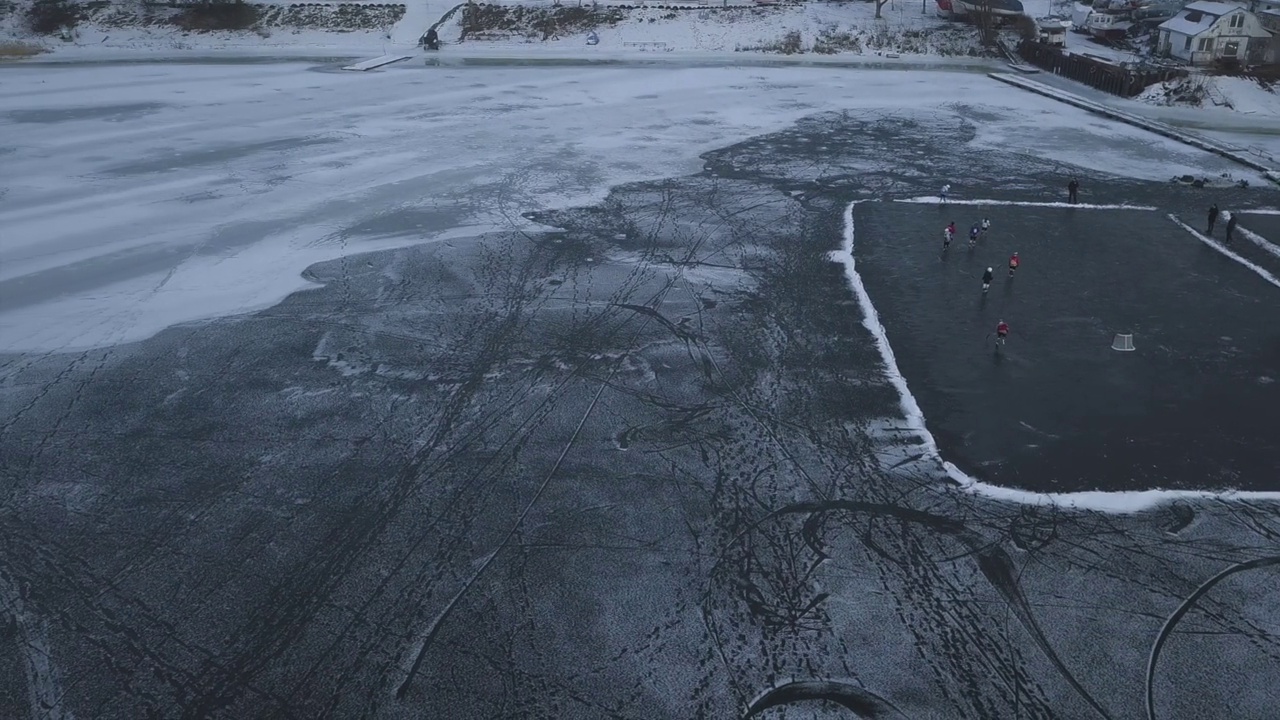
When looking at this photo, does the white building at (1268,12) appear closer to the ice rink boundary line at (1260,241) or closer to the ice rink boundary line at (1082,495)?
the ice rink boundary line at (1260,241)

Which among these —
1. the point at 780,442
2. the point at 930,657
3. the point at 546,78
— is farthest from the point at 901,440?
the point at 546,78

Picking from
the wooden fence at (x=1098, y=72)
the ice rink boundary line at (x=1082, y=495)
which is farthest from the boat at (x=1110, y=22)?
the ice rink boundary line at (x=1082, y=495)

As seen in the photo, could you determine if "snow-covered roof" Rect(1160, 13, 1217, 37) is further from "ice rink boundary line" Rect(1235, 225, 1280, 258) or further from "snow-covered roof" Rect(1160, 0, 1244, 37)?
"ice rink boundary line" Rect(1235, 225, 1280, 258)

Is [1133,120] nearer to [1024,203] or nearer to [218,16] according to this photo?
[1024,203]

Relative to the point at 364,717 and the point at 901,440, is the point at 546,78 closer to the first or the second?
the point at 901,440

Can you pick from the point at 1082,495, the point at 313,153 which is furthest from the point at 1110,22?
the point at 1082,495

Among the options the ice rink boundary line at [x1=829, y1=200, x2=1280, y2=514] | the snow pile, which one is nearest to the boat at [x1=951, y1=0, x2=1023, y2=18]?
the snow pile
